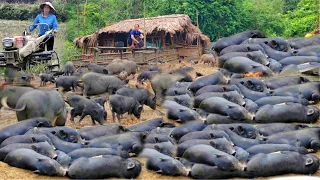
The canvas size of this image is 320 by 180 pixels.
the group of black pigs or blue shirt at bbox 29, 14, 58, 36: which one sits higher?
blue shirt at bbox 29, 14, 58, 36

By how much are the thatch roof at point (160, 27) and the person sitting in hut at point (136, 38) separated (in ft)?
3.21

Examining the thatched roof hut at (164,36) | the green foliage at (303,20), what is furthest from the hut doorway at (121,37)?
the green foliage at (303,20)

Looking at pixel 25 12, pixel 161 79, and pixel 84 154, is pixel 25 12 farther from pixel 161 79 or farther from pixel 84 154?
pixel 84 154

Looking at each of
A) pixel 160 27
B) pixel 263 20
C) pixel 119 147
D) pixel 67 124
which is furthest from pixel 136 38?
pixel 119 147

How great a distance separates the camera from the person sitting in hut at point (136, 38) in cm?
2223

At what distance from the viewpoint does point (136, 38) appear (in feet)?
74.2

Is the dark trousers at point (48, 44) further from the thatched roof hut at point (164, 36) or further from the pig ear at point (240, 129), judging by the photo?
the pig ear at point (240, 129)

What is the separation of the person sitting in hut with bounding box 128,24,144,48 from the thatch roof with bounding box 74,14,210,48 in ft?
3.21

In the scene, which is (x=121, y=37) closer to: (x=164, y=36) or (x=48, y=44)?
(x=164, y=36)

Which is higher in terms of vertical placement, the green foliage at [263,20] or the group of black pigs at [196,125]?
the green foliage at [263,20]

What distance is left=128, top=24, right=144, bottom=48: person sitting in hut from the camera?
875 inches

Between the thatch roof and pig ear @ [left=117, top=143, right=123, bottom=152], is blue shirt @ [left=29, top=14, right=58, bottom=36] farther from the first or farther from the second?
pig ear @ [left=117, top=143, right=123, bottom=152]

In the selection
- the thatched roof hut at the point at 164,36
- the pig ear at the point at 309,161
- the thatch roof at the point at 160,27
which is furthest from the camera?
the thatched roof hut at the point at 164,36

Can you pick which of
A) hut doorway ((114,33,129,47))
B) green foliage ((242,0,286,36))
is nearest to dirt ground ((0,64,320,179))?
hut doorway ((114,33,129,47))
